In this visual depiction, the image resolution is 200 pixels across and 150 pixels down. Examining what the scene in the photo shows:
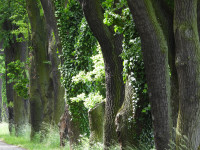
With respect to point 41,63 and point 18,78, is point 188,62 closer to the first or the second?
point 41,63

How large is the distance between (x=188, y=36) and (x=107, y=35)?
310 centimetres

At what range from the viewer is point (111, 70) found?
10.2 metres

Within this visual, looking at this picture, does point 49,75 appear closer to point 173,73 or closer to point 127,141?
point 127,141

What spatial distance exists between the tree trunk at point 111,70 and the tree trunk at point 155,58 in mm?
2189

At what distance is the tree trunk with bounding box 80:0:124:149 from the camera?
385 inches

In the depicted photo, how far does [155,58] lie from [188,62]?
631mm

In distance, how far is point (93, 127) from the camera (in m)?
12.1

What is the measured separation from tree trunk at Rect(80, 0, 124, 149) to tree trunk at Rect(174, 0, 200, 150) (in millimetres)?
2715

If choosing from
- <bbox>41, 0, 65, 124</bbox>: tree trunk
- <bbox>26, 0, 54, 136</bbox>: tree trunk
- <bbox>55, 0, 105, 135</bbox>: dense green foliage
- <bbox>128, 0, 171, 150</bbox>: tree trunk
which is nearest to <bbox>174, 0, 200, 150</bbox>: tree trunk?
<bbox>128, 0, 171, 150</bbox>: tree trunk

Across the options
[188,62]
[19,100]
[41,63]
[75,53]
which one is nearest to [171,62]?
[188,62]

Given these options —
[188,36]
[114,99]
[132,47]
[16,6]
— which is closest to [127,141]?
[114,99]

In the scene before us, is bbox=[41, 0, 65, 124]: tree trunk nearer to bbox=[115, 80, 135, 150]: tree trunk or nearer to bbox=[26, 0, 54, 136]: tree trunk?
bbox=[26, 0, 54, 136]: tree trunk

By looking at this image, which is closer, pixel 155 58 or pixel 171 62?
pixel 155 58

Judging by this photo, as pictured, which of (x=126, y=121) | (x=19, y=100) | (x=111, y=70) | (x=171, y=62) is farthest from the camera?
(x=19, y=100)
